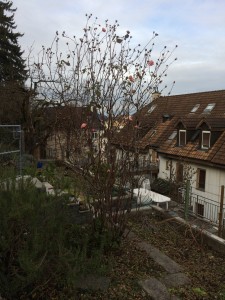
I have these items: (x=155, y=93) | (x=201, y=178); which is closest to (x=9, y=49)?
(x=201, y=178)

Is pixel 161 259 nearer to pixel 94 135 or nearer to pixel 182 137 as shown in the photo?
pixel 94 135

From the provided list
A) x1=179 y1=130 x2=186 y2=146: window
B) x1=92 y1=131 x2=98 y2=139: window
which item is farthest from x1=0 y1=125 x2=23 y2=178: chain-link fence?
x1=179 y1=130 x2=186 y2=146: window

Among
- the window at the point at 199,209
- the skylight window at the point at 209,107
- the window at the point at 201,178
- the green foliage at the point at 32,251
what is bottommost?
the window at the point at 199,209

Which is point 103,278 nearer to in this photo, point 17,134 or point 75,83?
point 75,83

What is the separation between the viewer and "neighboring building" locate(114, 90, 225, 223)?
16484 mm

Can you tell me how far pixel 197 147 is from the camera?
19391mm

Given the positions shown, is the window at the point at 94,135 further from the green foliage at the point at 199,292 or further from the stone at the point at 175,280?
the green foliage at the point at 199,292

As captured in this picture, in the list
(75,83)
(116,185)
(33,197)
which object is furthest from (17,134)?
(33,197)

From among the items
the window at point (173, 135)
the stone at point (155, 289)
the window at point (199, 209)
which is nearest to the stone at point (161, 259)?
the stone at point (155, 289)

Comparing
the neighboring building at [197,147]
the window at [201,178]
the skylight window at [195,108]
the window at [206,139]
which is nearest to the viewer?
the neighboring building at [197,147]

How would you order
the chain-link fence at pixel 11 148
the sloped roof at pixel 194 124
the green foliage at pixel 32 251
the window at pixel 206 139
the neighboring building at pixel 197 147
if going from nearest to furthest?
the green foliage at pixel 32 251 < the chain-link fence at pixel 11 148 < the neighboring building at pixel 197 147 < the sloped roof at pixel 194 124 < the window at pixel 206 139

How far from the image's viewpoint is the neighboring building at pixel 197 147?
16484mm

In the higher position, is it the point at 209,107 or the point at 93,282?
the point at 209,107

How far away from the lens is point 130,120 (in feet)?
14.1
